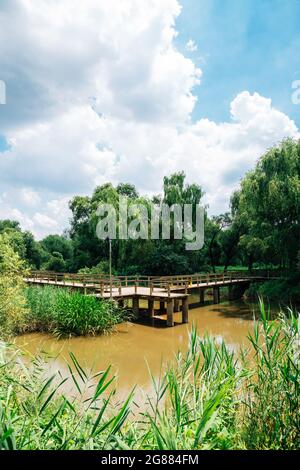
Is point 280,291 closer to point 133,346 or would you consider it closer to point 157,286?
point 157,286

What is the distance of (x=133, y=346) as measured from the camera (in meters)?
9.12

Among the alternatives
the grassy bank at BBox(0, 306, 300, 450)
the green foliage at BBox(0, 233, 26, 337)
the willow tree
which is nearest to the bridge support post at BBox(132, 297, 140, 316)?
the green foliage at BBox(0, 233, 26, 337)

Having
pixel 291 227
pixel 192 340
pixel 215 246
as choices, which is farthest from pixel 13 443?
pixel 215 246

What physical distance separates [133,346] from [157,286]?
768 cm

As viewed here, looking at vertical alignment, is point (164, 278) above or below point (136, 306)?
above

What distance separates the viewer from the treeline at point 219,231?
50.0ft

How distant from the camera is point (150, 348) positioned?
899 centimetres

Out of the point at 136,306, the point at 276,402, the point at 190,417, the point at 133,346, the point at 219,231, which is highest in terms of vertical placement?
the point at 219,231

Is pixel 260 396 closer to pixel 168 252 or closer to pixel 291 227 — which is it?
pixel 291 227

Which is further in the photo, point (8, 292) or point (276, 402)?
point (8, 292)

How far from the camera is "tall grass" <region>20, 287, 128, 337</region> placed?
9758mm

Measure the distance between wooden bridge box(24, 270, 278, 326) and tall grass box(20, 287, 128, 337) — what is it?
114 centimetres

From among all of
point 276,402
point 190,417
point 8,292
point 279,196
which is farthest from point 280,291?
point 190,417

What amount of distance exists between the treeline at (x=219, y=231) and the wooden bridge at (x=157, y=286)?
7.94 ft
